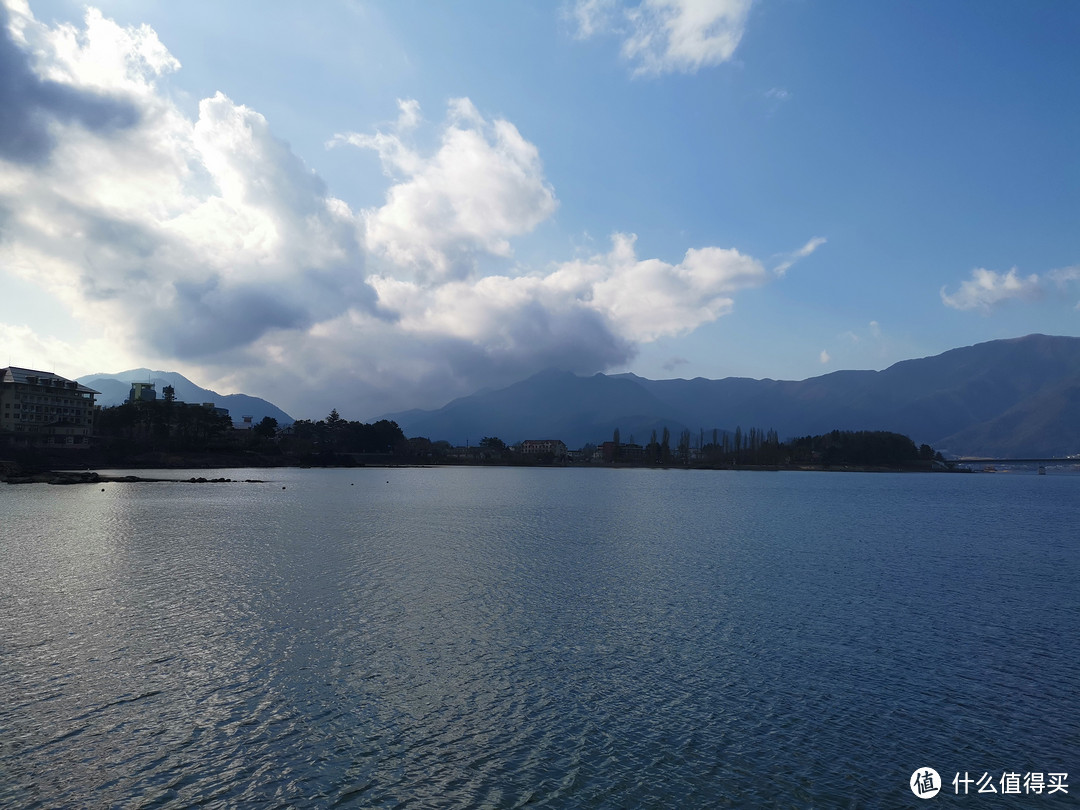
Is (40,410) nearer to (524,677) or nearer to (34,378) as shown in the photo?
(34,378)

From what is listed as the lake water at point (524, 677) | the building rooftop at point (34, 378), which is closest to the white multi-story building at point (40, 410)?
the building rooftop at point (34, 378)

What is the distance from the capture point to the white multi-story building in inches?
6521

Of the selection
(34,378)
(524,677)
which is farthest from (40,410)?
(524,677)

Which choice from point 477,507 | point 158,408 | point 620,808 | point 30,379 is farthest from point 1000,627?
point 30,379

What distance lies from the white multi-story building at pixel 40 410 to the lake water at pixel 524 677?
152795mm

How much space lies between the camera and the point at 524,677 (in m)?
19.1

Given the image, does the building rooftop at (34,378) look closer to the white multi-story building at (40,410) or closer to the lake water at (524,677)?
A: the white multi-story building at (40,410)

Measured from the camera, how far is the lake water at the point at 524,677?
A: 13148 mm

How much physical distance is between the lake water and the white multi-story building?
501 feet

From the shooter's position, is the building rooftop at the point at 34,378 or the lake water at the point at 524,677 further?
the building rooftop at the point at 34,378

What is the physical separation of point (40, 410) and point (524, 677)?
209609 millimetres

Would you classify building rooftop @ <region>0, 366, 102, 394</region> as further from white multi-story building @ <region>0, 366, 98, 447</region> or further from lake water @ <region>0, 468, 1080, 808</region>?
lake water @ <region>0, 468, 1080, 808</region>

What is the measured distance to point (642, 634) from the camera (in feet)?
→ 78.6

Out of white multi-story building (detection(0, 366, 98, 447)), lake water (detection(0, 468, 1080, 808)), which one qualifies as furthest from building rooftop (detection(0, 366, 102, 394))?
lake water (detection(0, 468, 1080, 808))
